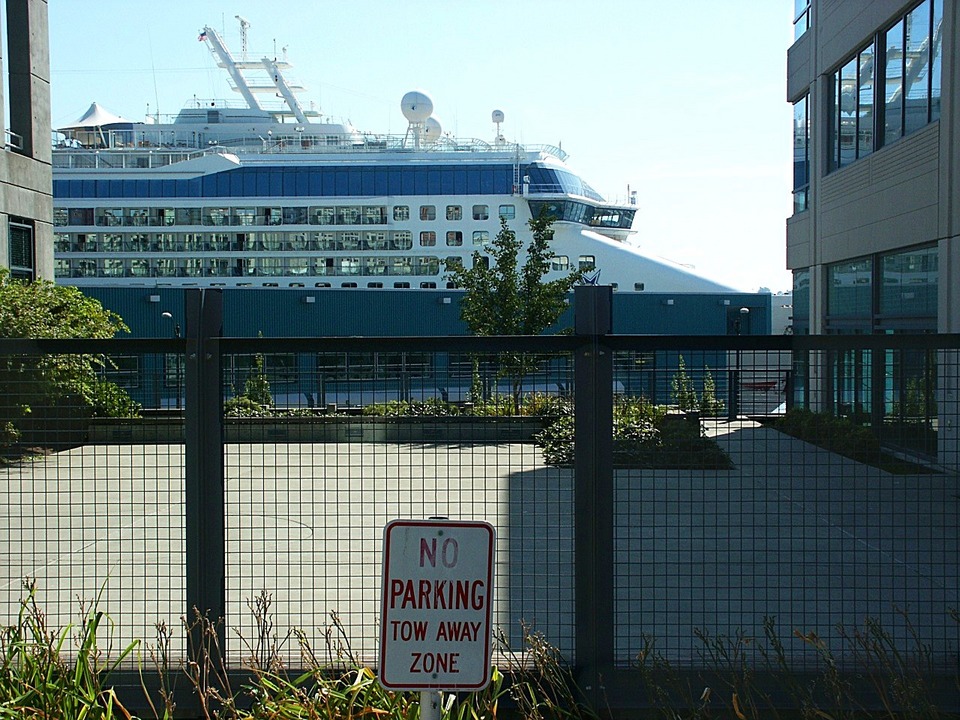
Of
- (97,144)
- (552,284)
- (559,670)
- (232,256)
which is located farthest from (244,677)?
(97,144)

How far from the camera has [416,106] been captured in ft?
201

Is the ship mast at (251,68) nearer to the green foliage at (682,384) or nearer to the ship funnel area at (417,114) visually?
the ship funnel area at (417,114)

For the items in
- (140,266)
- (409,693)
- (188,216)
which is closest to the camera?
(409,693)

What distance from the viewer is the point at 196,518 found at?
4324 millimetres

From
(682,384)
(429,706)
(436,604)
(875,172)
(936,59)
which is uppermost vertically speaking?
(936,59)

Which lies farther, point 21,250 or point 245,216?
point 245,216

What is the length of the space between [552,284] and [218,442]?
65.3ft

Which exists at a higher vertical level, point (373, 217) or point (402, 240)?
point (373, 217)

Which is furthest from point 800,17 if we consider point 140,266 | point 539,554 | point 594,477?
point 140,266

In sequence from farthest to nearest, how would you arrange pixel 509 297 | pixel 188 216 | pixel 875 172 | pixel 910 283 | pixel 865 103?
pixel 188 216 < pixel 509 297 < pixel 865 103 < pixel 875 172 < pixel 910 283

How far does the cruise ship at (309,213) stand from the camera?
57.4 metres

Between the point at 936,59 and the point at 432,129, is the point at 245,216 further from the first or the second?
the point at 936,59

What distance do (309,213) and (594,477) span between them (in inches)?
2158

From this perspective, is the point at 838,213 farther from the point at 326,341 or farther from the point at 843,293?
the point at 326,341
